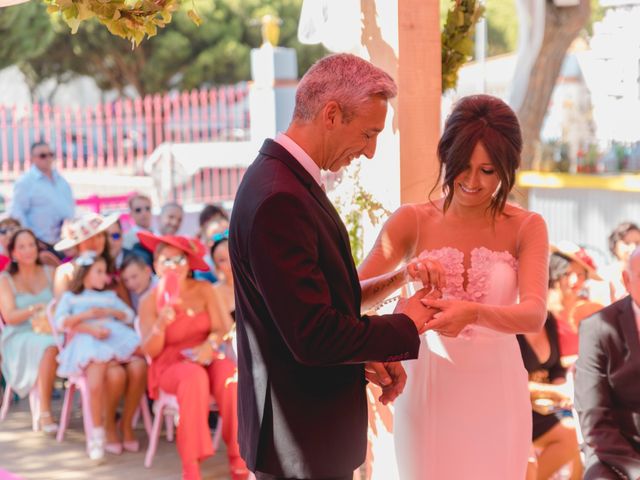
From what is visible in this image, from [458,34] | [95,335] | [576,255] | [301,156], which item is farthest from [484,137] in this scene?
[95,335]

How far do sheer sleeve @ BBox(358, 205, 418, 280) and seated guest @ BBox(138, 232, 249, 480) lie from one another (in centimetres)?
264

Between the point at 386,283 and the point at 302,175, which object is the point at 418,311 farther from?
the point at 302,175

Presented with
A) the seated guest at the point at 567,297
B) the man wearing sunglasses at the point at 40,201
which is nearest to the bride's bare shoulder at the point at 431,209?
the seated guest at the point at 567,297

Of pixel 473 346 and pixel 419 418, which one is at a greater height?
pixel 473 346

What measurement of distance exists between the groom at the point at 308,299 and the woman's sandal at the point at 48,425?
14.1 ft

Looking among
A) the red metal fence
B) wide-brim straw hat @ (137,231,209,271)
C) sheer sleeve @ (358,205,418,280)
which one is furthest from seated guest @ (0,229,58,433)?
the red metal fence

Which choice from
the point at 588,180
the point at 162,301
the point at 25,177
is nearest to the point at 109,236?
the point at 162,301

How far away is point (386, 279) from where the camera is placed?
8.81ft

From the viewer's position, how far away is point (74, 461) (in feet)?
19.2

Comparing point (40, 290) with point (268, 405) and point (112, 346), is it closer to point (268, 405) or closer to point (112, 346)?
point (112, 346)

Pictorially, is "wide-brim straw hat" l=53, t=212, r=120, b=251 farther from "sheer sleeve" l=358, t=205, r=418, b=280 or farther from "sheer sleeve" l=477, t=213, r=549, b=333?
"sheer sleeve" l=477, t=213, r=549, b=333

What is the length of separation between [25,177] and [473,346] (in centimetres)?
658

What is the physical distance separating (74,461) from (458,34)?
3440 mm

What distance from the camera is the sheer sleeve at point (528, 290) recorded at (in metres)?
2.66
